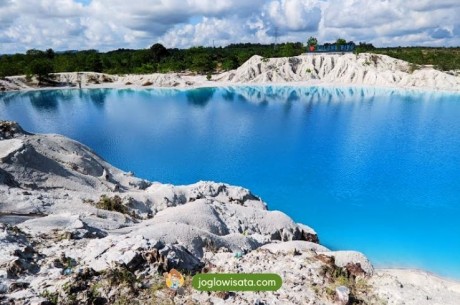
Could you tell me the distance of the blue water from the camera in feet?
81.6

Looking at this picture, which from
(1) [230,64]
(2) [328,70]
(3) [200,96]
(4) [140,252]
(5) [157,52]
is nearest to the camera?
(4) [140,252]

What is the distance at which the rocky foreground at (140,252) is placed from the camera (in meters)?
10.4

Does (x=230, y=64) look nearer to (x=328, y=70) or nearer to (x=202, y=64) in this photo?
(x=202, y=64)

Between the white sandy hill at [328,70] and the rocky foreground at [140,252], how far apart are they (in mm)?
100848

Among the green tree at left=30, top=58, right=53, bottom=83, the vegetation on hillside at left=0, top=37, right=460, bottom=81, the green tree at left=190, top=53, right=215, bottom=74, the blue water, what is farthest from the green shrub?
the green tree at left=190, top=53, right=215, bottom=74

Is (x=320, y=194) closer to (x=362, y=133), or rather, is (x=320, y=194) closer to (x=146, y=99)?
(x=362, y=133)

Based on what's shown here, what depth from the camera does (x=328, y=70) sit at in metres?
122

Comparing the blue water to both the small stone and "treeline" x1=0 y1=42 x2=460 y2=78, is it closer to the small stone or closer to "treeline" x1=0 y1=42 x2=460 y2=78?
the small stone

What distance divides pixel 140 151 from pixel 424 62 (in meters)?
117

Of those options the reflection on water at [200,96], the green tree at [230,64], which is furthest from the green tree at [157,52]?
the reflection on water at [200,96]

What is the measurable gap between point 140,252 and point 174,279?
5.06 feet

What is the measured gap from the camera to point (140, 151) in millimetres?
42281

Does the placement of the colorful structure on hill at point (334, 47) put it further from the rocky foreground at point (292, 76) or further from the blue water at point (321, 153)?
the blue water at point (321, 153)

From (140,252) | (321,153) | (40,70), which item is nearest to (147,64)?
(40,70)
